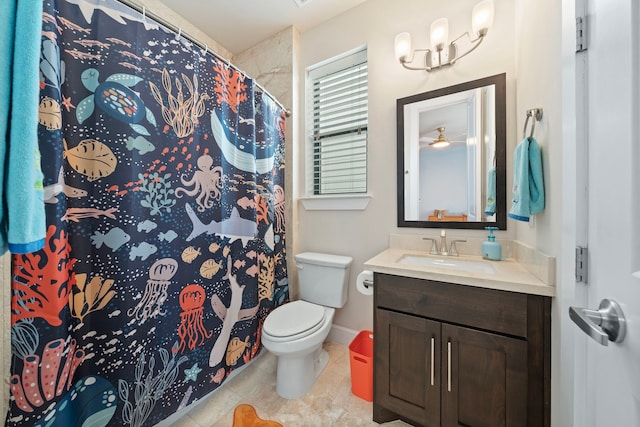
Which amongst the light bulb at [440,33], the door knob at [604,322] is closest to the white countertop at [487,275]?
the door knob at [604,322]

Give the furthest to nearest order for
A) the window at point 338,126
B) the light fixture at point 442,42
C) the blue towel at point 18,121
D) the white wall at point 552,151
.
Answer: the window at point 338,126 → the light fixture at point 442,42 → the white wall at point 552,151 → the blue towel at point 18,121

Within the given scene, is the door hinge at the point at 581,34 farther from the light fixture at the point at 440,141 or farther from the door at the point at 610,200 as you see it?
the light fixture at the point at 440,141

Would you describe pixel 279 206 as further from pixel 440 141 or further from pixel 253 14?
pixel 253 14

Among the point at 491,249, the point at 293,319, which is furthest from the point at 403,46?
the point at 293,319

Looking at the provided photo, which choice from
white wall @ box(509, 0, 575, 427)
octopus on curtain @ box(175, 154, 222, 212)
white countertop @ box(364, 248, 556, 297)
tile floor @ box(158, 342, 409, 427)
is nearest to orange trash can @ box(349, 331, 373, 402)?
tile floor @ box(158, 342, 409, 427)

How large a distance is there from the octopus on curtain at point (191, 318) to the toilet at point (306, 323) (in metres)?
0.34

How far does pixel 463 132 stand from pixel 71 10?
1866 millimetres

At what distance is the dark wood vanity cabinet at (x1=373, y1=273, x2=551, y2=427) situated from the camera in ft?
2.73

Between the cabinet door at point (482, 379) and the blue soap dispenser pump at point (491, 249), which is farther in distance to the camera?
the blue soap dispenser pump at point (491, 249)

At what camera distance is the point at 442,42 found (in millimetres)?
1354

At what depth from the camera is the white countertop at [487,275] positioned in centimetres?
82

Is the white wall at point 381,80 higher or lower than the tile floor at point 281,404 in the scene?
higher

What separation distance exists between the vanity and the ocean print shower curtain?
2.94 feet

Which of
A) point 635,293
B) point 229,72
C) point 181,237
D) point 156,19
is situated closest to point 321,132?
point 229,72
